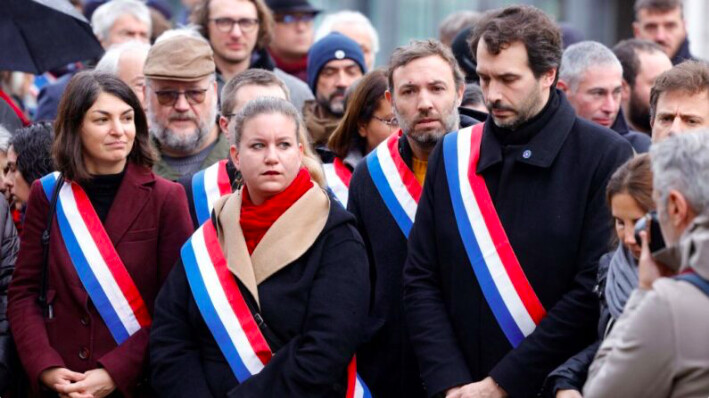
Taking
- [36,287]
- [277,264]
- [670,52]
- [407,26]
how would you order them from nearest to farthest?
1. [277,264]
2. [36,287]
3. [670,52]
4. [407,26]

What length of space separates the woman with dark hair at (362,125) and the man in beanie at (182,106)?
71 cm

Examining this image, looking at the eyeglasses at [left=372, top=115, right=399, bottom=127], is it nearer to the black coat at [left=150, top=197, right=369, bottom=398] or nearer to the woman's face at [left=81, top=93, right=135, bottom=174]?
the black coat at [left=150, top=197, right=369, bottom=398]

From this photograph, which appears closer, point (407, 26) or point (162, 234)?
point (162, 234)

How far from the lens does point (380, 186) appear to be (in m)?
5.97

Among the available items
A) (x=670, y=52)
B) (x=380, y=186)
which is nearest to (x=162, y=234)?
(x=380, y=186)

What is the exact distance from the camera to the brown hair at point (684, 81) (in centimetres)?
555

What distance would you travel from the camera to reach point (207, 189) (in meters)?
6.32

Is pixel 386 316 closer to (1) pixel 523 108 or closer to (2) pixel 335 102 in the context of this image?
(1) pixel 523 108

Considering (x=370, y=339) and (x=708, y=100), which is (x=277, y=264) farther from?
(x=708, y=100)


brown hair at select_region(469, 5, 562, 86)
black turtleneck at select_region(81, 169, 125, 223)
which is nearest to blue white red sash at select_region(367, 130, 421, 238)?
brown hair at select_region(469, 5, 562, 86)

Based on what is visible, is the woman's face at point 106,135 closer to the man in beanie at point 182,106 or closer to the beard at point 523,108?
the man in beanie at point 182,106

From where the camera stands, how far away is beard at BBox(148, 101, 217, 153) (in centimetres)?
699

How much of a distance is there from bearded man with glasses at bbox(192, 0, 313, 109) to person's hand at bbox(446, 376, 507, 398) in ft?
10.9

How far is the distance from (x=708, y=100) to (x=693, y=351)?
6.47 feet
